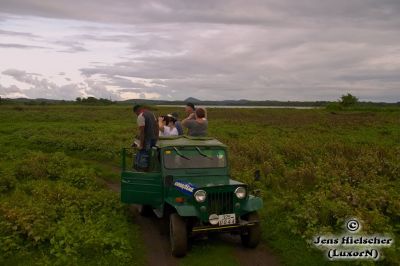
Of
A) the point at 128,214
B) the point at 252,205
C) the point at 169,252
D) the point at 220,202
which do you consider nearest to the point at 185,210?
the point at 220,202

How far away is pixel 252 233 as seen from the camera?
8.10m

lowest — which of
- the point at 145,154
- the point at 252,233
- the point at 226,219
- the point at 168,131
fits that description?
the point at 252,233

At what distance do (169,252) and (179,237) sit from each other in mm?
721

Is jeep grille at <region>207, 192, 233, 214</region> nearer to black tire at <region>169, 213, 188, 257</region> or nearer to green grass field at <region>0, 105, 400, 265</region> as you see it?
black tire at <region>169, 213, 188, 257</region>

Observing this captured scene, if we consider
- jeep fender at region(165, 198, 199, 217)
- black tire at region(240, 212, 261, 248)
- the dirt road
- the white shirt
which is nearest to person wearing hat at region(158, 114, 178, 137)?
the white shirt

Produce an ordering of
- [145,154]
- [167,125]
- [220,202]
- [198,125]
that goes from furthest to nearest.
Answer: [167,125]
[198,125]
[145,154]
[220,202]

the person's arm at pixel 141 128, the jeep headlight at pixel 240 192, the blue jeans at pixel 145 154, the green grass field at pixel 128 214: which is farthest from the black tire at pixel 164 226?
the person's arm at pixel 141 128

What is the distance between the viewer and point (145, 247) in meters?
8.44

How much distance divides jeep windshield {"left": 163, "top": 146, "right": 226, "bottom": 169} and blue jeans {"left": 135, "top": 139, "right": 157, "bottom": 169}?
1.30 meters

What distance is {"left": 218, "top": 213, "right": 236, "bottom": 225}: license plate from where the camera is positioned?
7684mm

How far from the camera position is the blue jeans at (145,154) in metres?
10.1

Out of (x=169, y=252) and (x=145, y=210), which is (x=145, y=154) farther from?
(x=169, y=252)

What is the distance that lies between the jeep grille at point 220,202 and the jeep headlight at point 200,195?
0.10 meters

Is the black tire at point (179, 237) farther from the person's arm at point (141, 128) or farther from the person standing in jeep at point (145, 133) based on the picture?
the person's arm at point (141, 128)
